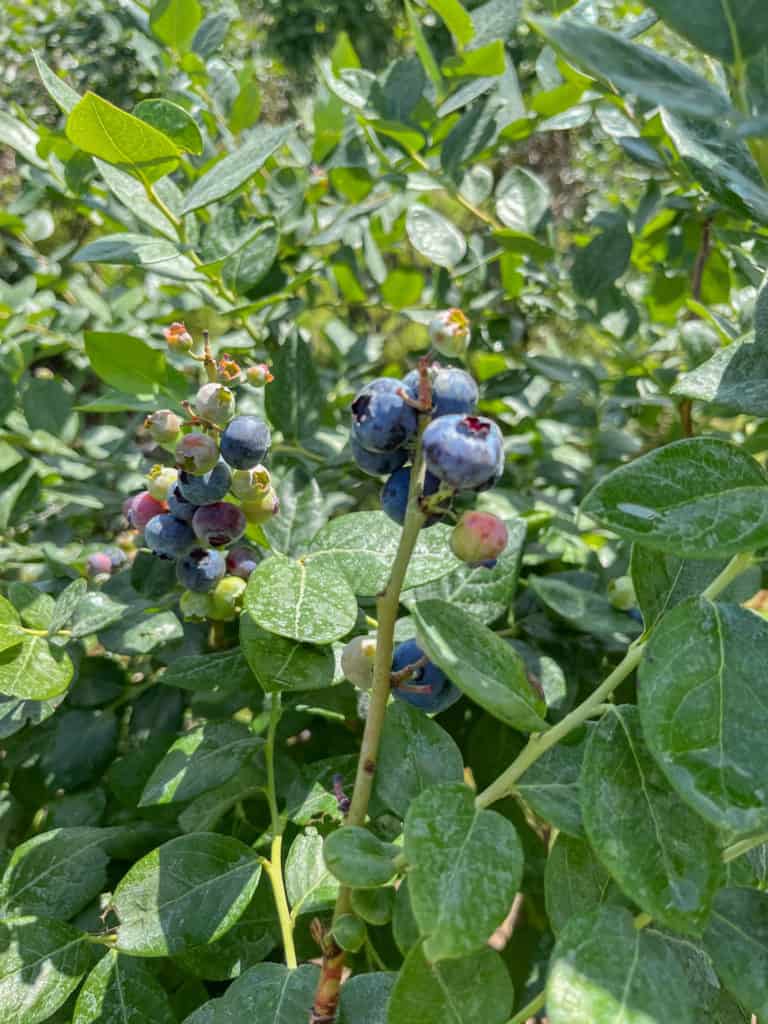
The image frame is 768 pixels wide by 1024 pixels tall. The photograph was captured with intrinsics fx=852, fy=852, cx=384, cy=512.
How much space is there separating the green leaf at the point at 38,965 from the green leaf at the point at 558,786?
0.45 meters

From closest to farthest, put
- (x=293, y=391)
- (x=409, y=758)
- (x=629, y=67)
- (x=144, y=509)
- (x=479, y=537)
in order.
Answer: (x=629, y=67)
(x=479, y=537)
(x=409, y=758)
(x=144, y=509)
(x=293, y=391)

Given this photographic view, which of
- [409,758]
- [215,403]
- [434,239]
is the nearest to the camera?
[409,758]

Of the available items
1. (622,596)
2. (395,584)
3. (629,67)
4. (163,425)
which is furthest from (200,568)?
(629,67)

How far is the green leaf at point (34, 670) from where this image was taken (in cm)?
75

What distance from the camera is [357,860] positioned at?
0.49 metres

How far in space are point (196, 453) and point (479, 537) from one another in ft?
0.96

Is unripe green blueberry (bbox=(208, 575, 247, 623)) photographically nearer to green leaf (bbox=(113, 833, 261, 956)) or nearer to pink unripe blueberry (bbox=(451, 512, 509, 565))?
green leaf (bbox=(113, 833, 261, 956))

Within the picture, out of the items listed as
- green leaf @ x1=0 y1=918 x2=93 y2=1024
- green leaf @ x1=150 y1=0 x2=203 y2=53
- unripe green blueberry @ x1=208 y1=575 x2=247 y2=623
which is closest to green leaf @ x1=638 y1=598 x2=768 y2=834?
unripe green blueberry @ x1=208 y1=575 x2=247 y2=623

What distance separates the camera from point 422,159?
126 centimetres

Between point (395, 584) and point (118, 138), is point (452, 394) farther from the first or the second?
point (118, 138)

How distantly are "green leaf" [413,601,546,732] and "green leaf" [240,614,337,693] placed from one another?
6.8 inches

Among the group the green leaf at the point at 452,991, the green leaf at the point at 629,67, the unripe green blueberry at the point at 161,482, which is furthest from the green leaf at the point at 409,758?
the green leaf at the point at 629,67

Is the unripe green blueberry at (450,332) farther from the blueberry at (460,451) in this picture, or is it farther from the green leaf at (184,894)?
the green leaf at (184,894)

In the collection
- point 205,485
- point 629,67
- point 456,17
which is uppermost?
point 629,67
